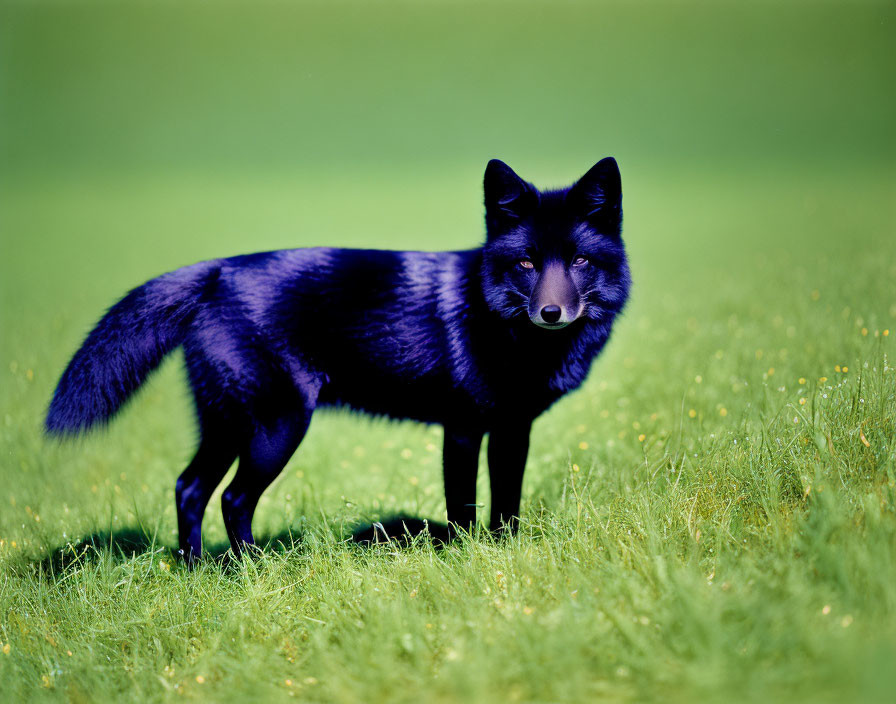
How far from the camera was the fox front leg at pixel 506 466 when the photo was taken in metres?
3.08

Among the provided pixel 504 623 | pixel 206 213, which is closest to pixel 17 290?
pixel 206 213

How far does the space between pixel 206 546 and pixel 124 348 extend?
1272 millimetres

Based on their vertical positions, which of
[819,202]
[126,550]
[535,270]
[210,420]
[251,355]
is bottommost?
[126,550]

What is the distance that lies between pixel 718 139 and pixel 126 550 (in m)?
7.04

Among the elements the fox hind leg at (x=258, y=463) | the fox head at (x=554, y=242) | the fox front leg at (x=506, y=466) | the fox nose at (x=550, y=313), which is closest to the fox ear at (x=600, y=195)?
the fox head at (x=554, y=242)

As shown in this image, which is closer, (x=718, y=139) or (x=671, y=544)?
(x=671, y=544)

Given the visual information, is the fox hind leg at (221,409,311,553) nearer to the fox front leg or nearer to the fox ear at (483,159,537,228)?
the fox front leg

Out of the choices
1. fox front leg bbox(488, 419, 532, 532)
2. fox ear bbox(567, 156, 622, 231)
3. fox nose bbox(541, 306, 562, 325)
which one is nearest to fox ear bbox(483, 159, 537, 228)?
fox ear bbox(567, 156, 622, 231)

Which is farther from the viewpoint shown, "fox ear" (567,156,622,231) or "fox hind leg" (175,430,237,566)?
"fox hind leg" (175,430,237,566)

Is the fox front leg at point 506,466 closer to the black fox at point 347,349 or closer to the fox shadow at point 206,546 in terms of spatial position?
the black fox at point 347,349

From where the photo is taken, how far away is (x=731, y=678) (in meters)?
1.78

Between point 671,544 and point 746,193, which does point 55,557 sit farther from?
point 746,193

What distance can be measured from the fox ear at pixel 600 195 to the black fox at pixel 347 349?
1 centimetres

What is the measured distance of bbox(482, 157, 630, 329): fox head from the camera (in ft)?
9.24
